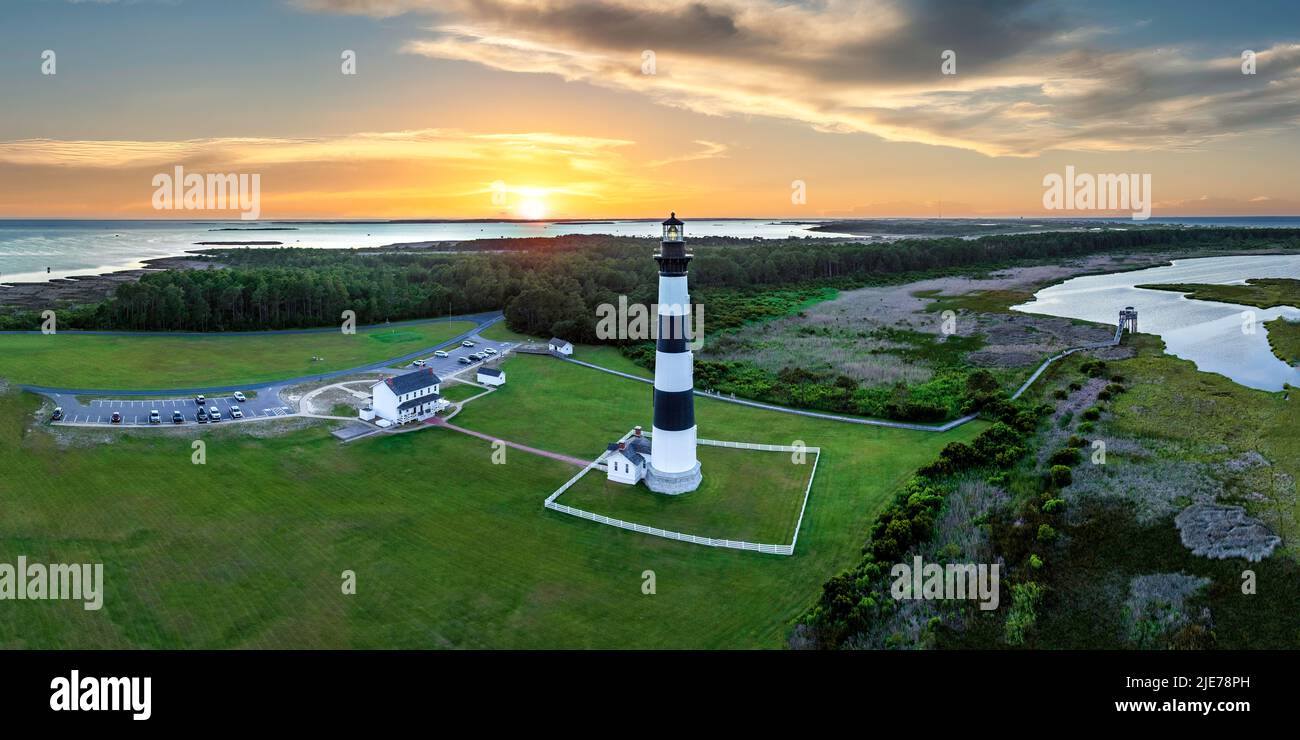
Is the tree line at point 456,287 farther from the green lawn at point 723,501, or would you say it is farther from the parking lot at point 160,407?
the parking lot at point 160,407

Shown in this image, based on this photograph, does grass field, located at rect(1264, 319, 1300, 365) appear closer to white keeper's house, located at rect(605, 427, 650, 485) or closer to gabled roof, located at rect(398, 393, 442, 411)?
white keeper's house, located at rect(605, 427, 650, 485)

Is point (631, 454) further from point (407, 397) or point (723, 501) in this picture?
point (407, 397)

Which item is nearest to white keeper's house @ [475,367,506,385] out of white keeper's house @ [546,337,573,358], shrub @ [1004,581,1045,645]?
white keeper's house @ [546,337,573,358]

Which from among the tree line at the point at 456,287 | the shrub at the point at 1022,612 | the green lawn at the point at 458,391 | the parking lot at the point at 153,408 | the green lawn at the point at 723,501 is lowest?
the shrub at the point at 1022,612

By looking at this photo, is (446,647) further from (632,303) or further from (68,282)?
(68,282)

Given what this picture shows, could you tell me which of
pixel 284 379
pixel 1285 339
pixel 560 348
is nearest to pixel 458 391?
pixel 560 348

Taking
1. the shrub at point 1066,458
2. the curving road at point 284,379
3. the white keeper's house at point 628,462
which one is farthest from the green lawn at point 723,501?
the curving road at point 284,379

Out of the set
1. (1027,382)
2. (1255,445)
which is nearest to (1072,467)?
(1255,445)
